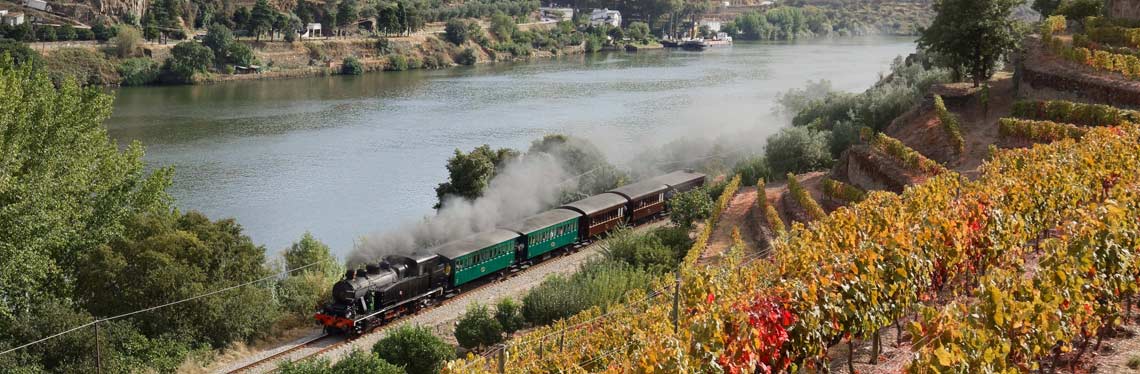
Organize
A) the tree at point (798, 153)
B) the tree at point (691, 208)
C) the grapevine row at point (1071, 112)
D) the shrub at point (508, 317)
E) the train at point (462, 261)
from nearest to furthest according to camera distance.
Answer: the shrub at point (508, 317)
the train at point (462, 261)
the grapevine row at point (1071, 112)
the tree at point (691, 208)
the tree at point (798, 153)

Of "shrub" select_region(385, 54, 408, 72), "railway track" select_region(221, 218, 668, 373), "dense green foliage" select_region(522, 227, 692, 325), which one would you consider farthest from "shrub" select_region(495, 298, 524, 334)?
"shrub" select_region(385, 54, 408, 72)

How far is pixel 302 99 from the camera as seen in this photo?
296ft

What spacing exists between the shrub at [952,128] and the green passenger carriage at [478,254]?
16024 mm

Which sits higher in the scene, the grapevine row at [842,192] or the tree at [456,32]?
the tree at [456,32]

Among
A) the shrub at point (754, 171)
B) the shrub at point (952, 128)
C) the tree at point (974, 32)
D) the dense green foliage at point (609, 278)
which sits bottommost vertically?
the dense green foliage at point (609, 278)

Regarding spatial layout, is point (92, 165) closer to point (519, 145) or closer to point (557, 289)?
point (557, 289)

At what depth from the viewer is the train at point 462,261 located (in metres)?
30.4

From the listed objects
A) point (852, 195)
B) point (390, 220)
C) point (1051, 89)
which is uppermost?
point (1051, 89)

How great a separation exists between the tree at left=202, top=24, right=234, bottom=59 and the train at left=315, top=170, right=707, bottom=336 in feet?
232

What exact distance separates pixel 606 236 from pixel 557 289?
12200 mm

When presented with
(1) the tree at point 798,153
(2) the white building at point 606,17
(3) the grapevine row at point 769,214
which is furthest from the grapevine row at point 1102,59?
(2) the white building at point 606,17

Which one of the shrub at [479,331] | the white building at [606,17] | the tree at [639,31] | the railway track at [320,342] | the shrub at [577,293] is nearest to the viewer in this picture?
the railway track at [320,342]

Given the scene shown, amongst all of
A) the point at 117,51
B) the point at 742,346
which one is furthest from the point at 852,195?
the point at 117,51

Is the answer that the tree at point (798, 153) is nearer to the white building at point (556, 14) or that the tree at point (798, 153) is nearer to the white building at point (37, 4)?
the white building at point (37, 4)
